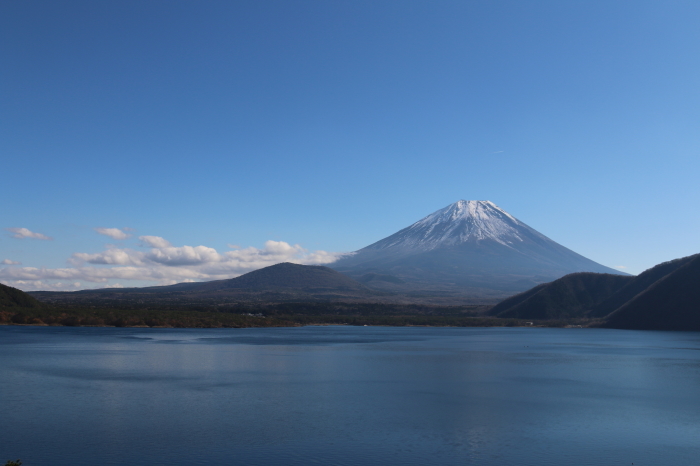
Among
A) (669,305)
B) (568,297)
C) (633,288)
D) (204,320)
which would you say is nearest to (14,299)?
(204,320)

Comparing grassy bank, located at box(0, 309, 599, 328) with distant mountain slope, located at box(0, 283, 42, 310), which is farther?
distant mountain slope, located at box(0, 283, 42, 310)

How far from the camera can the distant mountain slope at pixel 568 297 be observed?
12619 centimetres

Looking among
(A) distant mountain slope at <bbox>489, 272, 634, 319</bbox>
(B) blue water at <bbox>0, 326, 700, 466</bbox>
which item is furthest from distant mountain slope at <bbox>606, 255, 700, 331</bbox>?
(B) blue water at <bbox>0, 326, 700, 466</bbox>

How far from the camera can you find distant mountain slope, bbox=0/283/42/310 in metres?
89.2

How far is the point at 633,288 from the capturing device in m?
120

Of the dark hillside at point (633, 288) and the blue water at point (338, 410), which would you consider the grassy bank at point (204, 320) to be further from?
the blue water at point (338, 410)

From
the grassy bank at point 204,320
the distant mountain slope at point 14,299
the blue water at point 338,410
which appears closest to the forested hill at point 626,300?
the grassy bank at point 204,320

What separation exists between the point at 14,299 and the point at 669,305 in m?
110

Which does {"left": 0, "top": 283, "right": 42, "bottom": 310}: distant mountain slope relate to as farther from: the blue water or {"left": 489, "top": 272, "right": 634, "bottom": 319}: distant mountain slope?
{"left": 489, "top": 272, "right": 634, "bottom": 319}: distant mountain slope

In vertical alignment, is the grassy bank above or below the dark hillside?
below

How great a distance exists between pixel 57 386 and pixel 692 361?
50.2m

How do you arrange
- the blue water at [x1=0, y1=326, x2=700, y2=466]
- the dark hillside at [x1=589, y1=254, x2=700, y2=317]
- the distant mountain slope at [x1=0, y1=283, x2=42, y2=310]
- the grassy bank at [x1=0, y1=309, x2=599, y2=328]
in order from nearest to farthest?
the blue water at [x1=0, y1=326, x2=700, y2=466] < the grassy bank at [x1=0, y1=309, x2=599, y2=328] < the distant mountain slope at [x1=0, y1=283, x2=42, y2=310] < the dark hillside at [x1=589, y1=254, x2=700, y2=317]

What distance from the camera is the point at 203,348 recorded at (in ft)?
185

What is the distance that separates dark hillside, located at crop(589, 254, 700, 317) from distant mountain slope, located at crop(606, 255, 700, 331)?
9.25 m
